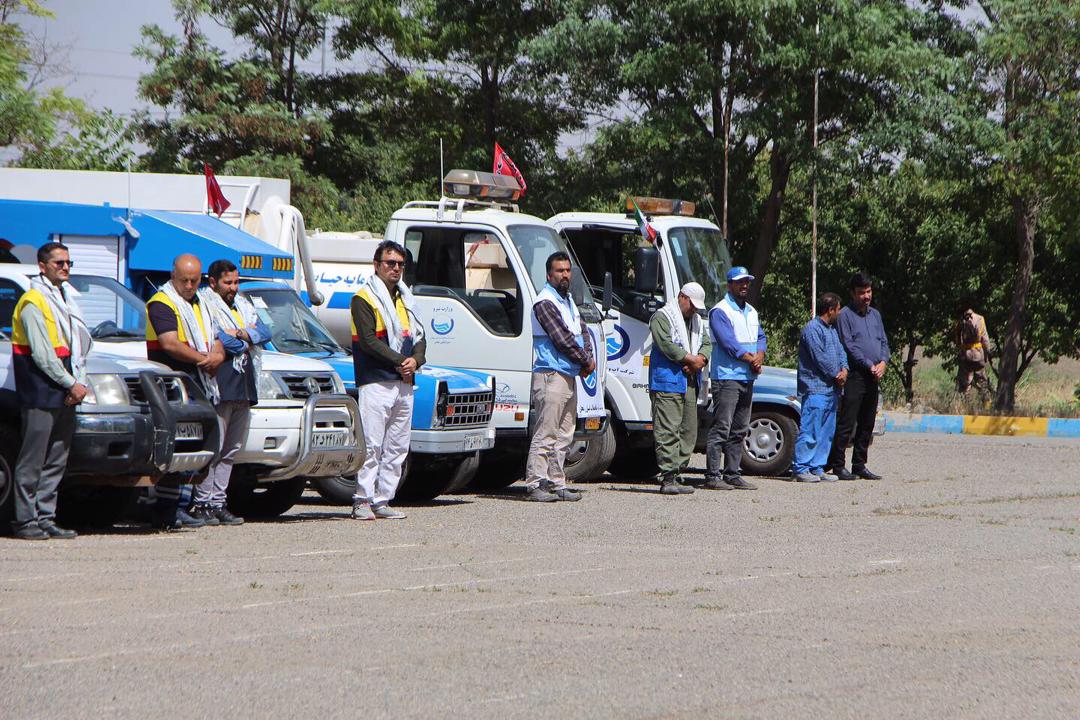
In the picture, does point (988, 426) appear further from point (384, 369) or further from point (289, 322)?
point (384, 369)

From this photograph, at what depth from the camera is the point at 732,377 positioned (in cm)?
1416

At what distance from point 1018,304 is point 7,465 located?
17581 mm

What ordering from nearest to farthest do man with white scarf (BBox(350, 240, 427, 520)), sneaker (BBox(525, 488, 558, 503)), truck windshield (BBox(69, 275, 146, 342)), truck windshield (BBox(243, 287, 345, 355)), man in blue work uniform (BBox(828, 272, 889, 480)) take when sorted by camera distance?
man with white scarf (BBox(350, 240, 427, 520))
truck windshield (BBox(69, 275, 146, 342))
truck windshield (BBox(243, 287, 345, 355))
sneaker (BBox(525, 488, 558, 503))
man in blue work uniform (BBox(828, 272, 889, 480))

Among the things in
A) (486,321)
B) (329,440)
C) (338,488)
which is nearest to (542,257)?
(486,321)

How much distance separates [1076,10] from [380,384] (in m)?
14.9

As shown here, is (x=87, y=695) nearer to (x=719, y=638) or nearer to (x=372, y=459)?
(x=719, y=638)

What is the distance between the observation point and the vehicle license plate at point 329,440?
422 inches

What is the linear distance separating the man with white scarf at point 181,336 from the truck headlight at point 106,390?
1.45ft

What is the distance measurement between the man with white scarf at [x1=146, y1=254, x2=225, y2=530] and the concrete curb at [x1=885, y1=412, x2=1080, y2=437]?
43.9 ft

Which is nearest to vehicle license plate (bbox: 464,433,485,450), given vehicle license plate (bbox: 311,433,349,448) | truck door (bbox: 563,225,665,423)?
vehicle license plate (bbox: 311,433,349,448)

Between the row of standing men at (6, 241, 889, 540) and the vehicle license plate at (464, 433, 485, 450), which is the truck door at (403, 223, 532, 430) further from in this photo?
the vehicle license plate at (464, 433, 485, 450)

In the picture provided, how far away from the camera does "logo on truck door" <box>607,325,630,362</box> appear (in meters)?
14.6

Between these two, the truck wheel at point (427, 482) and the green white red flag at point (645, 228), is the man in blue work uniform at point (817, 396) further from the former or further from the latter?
the truck wheel at point (427, 482)

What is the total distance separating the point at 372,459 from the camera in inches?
442
